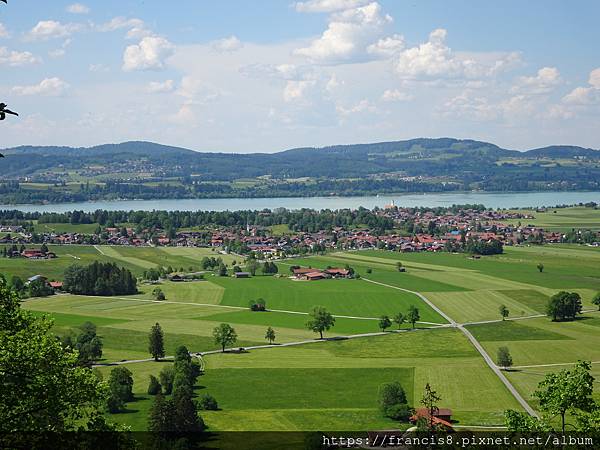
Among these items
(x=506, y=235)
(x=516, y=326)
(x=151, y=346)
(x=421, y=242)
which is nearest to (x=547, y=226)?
(x=506, y=235)

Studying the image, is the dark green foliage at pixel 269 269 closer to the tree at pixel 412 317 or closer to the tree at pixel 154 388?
the tree at pixel 412 317

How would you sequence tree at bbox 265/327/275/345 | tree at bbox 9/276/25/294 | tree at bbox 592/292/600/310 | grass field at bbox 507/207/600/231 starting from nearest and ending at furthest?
tree at bbox 265/327/275/345, tree at bbox 592/292/600/310, tree at bbox 9/276/25/294, grass field at bbox 507/207/600/231

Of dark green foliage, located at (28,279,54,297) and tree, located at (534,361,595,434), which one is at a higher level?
tree, located at (534,361,595,434)

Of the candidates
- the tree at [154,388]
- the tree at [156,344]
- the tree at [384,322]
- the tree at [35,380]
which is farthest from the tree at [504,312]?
the tree at [35,380]

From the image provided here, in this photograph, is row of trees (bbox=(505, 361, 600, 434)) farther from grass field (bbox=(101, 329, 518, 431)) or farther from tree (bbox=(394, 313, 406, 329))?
tree (bbox=(394, 313, 406, 329))

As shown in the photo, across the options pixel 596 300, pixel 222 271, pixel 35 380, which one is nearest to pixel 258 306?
pixel 222 271

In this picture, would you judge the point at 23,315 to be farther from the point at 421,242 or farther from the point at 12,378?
the point at 421,242

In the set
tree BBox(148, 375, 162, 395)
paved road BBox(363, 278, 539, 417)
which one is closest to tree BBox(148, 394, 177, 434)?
tree BBox(148, 375, 162, 395)
